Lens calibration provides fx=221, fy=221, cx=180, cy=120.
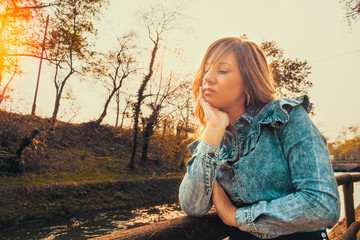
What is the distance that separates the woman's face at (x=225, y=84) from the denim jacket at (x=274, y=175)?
6.1 inches

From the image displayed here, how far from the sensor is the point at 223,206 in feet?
3.76

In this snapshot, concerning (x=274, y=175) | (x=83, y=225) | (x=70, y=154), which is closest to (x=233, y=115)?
(x=274, y=175)

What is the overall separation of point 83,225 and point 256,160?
8843mm

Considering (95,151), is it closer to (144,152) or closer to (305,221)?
(144,152)

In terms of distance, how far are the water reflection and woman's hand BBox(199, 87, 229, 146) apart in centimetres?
737

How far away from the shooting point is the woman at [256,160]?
918 millimetres

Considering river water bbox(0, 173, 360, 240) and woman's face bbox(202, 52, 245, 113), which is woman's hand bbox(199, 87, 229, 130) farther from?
river water bbox(0, 173, 360, 240)

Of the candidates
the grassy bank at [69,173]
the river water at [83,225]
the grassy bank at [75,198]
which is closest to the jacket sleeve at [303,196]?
the grassy bank at [69,173]

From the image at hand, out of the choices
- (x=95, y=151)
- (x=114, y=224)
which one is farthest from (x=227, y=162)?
(x=95, y=151)

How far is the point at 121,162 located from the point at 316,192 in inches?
651

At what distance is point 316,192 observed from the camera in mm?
896

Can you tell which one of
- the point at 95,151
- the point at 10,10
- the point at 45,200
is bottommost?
the point at 45,200

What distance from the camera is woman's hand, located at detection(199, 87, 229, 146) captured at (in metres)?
1.22

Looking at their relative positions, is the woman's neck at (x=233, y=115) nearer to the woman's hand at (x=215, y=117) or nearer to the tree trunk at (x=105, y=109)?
the woman's hand at (x=215, y=117)
